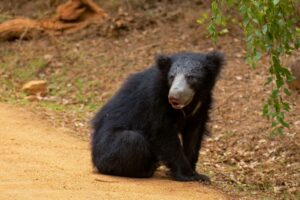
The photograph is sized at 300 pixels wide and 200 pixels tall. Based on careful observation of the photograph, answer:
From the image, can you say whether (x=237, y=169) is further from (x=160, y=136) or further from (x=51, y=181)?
(x=51, y=181)

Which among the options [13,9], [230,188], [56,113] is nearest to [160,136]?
[230,188]

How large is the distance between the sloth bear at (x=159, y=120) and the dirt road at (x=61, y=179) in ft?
0.51

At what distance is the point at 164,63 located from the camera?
6441mm

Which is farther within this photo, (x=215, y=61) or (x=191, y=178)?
(x=215, y=61)

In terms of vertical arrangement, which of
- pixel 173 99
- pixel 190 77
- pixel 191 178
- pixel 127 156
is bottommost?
pixel 191 178

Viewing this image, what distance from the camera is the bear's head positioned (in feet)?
20.1

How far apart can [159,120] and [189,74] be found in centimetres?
51

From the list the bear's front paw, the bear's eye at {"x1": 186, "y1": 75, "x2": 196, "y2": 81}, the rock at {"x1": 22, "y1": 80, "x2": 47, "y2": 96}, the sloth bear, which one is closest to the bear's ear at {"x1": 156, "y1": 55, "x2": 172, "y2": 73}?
the sloth bear

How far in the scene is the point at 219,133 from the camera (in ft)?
30.8

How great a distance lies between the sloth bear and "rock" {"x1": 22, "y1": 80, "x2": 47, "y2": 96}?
500cm

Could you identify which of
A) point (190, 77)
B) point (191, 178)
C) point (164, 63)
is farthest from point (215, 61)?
point (191, 178)

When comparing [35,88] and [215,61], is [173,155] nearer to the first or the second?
[215,61]

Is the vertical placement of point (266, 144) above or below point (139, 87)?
below

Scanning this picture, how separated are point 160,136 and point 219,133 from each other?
10.4ft
